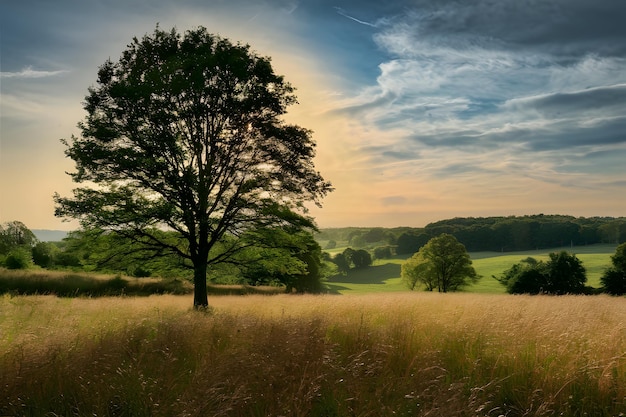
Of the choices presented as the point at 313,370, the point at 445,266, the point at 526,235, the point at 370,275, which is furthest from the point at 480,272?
the point at 313,370

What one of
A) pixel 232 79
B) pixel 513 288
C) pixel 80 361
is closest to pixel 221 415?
pixel 80 361

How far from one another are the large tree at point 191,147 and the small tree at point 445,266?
43.5 meters

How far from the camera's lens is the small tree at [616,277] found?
4625cm

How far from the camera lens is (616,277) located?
46562mm

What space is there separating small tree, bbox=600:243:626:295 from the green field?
16.5m

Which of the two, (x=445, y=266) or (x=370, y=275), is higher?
(x=445, y=266)

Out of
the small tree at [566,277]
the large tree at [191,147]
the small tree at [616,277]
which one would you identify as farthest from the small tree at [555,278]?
the large tree at [191,147]

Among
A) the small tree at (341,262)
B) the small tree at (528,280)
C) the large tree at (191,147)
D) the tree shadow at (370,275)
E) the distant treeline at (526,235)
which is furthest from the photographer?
the distant treeline at (526,235)

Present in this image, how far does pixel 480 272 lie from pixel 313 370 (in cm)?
8595

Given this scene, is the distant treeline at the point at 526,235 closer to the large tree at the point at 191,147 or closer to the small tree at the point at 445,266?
the small tree at the point at 445,266

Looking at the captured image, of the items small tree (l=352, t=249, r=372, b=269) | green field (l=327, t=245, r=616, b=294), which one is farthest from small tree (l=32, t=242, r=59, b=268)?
small tree (l=352, t=249, r=372, b=269)

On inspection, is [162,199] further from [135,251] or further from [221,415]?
[221,415]

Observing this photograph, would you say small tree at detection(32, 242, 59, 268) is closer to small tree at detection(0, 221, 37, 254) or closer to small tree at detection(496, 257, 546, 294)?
small tree at detection(0, 221, 37, 254)

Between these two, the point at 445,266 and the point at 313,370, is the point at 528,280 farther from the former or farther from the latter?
the point at 313,370
